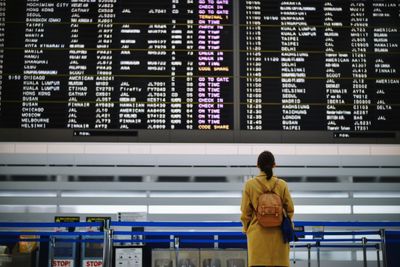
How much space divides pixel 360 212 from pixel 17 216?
5271mm

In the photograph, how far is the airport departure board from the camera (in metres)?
8.05

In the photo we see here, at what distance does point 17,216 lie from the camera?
26.2 ft

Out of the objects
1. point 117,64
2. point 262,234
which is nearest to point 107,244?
point 262,234

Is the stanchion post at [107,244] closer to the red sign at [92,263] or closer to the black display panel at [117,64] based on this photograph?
the red sign at [92,263]

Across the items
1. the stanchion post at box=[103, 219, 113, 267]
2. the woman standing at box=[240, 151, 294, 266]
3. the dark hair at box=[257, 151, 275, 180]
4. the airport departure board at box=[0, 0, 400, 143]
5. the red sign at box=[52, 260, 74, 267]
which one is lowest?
the red sign at box=[52, 260, 74, 267]

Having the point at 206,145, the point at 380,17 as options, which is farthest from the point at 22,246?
the point at 380,17

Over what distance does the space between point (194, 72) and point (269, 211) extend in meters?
4.53

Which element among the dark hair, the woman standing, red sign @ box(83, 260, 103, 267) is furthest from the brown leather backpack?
red sign @ box(83, 260, 103, 267)

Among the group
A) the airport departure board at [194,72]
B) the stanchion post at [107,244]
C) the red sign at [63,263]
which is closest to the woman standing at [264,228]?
the stanchion post at [107,244]

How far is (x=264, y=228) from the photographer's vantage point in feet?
13.2

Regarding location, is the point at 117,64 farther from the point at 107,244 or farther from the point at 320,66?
the point at 107,244

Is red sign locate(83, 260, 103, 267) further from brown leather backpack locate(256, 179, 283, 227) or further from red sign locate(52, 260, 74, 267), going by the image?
brown leather backpack locate(256, 179, 283, 227)

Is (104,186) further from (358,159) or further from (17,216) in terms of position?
(358,159)

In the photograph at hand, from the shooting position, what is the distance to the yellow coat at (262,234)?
398 centimetres
